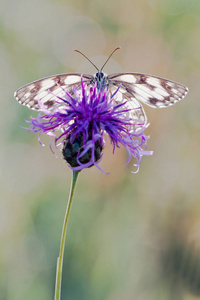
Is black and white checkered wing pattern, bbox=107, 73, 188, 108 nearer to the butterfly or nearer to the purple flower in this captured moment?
the butterfly

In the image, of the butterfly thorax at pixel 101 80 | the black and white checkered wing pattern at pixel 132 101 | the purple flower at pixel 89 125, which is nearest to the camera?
the purple flower at pixel 89 125

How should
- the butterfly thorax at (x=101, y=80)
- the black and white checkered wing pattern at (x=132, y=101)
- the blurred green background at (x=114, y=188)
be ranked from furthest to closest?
the blurred green background at (x=114, y=188) → the black and white checkered wing pattern at (x=132, y=101) → the butterfly thorax at (x=101, y=80)

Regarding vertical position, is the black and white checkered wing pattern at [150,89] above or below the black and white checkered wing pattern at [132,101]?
above

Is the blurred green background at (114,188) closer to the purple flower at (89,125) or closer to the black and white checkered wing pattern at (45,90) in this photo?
A: the purple flower at (89,125)

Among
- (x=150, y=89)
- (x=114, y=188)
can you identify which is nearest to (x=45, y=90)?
(x=150, y=89)

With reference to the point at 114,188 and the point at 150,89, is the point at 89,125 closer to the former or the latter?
the point at 150,89

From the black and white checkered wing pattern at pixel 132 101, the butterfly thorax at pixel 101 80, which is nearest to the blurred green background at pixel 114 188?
the black and white checkered wing pattern at pixel 132 101
